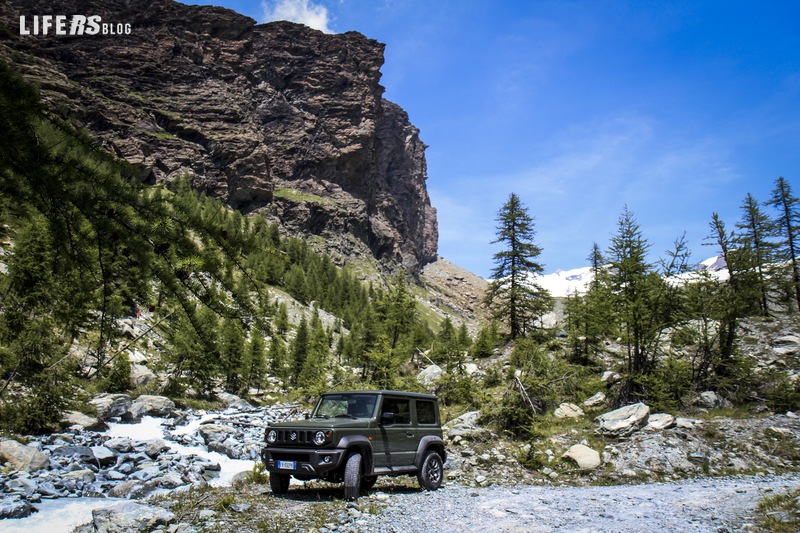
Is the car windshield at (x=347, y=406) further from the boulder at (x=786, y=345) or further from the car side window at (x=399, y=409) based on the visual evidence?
the boulder at (x=786, y=345)

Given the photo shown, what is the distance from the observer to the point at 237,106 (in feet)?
555

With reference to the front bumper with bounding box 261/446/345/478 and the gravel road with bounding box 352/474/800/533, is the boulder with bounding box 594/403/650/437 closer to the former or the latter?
the gravel road with bounding box 352/474/800/533

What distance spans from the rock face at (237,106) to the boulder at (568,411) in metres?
139

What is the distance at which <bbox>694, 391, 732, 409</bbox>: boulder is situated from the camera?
1759 cm

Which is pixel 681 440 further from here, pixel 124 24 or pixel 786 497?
pixel 124 24

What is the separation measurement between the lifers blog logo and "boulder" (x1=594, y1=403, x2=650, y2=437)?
21202 centimetres

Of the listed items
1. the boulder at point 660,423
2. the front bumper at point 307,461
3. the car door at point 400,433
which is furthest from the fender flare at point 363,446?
the boulder at point 660,423

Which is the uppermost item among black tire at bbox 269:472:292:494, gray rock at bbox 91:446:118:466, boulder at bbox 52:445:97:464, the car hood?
the car hood

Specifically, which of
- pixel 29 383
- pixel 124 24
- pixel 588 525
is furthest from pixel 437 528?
pixel 124 24

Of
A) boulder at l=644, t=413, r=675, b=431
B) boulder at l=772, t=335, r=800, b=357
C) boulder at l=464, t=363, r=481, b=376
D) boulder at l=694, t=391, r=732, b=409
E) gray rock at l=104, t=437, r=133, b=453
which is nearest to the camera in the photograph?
boulder at l=644, t=413, r=675, b=431

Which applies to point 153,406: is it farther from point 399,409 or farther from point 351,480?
point 351,480

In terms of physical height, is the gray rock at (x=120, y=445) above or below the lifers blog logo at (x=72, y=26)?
below

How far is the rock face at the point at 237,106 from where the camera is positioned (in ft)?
481

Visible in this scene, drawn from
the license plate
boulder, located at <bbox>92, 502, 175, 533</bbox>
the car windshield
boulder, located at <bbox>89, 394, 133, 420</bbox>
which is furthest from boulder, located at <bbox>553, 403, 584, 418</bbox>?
boulder, located at <bbox>89, 394, 133, 420</bbox>
